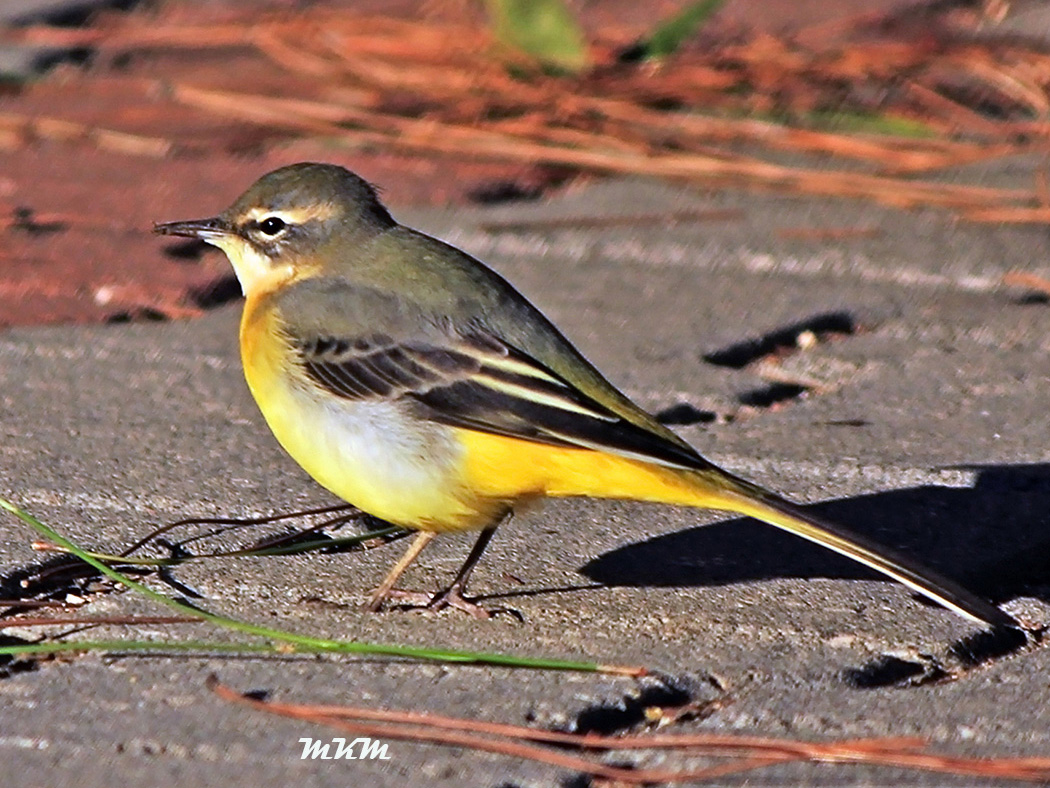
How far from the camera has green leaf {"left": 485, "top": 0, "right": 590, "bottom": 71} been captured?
22.1 ft

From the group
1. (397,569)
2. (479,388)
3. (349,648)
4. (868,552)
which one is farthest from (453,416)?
(868,552)

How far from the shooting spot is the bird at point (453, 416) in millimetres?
3330

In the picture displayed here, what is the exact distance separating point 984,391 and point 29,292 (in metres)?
2.66

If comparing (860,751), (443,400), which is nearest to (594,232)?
(443,400)

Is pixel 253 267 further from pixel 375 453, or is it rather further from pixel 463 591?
pixel 463 591

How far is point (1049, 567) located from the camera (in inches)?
138

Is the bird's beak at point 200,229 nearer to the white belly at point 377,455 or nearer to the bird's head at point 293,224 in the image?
the bird's head at point 293,224

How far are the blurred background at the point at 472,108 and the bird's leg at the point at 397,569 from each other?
5.02 feet

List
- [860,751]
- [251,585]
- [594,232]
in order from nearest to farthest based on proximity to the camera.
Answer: [860,751] → [251,585] → [594,232]

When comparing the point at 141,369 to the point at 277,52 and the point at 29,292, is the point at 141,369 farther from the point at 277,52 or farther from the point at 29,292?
the point at 277,52

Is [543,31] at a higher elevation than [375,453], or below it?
higher

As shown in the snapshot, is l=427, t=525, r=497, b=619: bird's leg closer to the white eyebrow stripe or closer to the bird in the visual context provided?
the bird

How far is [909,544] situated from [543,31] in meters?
3.67

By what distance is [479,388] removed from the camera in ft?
11.6
